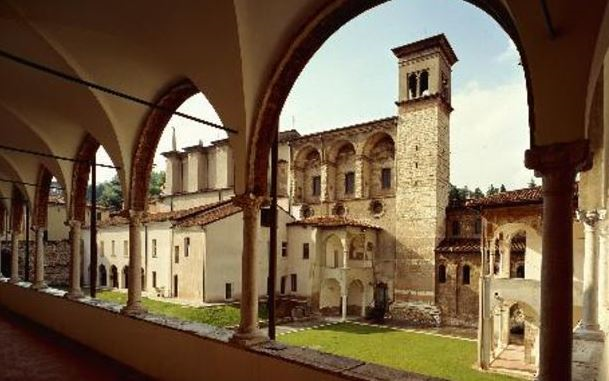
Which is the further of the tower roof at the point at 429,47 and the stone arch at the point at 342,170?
the stone arch at the point at 342,170

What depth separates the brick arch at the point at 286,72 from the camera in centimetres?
475

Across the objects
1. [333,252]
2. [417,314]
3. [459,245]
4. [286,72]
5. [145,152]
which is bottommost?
[417,314]

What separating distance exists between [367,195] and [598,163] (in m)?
21.2

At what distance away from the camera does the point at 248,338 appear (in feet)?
16.2

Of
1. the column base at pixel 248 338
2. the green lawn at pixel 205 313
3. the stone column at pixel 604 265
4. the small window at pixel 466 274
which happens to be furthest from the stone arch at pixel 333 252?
the column base at pixel 248 338

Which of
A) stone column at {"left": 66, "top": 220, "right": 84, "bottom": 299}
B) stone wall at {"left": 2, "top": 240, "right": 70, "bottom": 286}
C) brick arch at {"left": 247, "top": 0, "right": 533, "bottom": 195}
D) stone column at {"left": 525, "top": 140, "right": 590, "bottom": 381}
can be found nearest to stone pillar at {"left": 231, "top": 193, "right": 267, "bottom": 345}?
brick arch at {"left": 247, "top": 0, "right": 533, "bottom": 195}

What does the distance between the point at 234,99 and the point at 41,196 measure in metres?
9.58

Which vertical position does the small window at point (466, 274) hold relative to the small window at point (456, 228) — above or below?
below

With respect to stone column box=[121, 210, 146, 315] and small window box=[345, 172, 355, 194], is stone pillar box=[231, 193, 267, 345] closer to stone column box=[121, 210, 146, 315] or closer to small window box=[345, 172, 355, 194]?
stone column box=[121, 210, 146, 315]

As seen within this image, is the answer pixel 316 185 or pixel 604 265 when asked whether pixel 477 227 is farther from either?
pixel 604 265

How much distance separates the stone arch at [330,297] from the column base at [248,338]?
72.0ft

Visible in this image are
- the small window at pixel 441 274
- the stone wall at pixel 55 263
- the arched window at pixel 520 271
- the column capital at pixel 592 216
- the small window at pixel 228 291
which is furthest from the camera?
the stone wall at pixel 55 263

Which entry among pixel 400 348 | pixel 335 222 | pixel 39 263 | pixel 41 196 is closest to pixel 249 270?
pixel 39 263

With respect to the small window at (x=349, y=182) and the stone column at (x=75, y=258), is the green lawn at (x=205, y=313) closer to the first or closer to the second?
the small window at (x=349, y=182)
